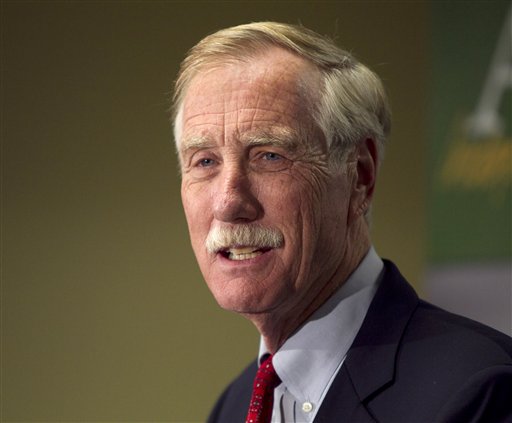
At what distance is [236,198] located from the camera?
1.44 metres

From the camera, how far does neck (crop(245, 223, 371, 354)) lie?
1551mm

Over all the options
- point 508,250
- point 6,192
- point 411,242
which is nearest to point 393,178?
point 411,242

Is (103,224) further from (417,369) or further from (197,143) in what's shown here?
(417,369)

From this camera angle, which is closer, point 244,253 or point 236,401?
point 244,253

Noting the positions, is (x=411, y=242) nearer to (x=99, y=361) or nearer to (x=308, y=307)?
(x=99, y=361)

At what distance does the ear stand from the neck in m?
0.06

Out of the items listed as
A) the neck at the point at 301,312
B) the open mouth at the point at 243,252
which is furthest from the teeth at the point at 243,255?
the neck at the point at 301,312

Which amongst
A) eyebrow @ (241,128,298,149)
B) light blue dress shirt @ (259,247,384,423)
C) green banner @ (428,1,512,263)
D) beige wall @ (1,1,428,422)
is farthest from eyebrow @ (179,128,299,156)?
green banner @ (428,1,512,263)

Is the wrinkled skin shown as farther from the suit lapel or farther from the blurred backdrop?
the blurred backdrop

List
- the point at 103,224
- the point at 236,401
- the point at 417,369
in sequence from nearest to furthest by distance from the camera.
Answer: the point at 417,369
the point at 236,401
the point at 103,224

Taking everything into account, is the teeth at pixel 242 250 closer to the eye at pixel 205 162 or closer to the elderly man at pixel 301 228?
the elderly man at pixel 301 228

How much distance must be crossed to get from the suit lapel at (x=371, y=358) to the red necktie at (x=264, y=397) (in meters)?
0.14

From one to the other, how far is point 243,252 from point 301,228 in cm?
10

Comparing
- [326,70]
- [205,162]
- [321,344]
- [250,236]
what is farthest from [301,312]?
[326,70]
